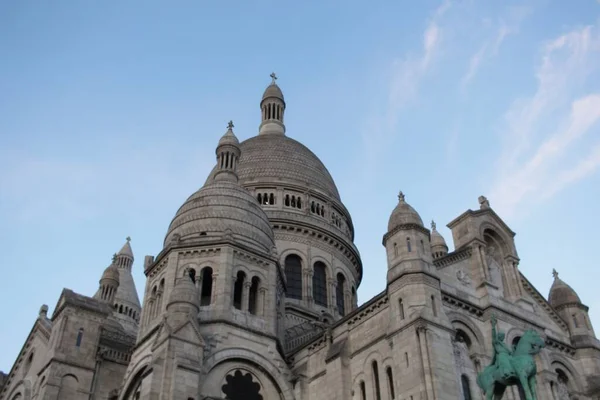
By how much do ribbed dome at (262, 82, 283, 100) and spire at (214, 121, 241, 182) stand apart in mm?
17377

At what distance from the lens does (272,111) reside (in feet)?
188

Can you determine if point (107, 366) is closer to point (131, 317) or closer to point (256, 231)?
point (256, 231)

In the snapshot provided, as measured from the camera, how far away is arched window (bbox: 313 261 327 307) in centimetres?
4350

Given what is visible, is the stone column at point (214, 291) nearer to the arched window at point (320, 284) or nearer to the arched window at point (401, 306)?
the arched window at point (401, 306)

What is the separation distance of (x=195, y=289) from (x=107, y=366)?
740 centimetres

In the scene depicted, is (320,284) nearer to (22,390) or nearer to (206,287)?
(206,287)

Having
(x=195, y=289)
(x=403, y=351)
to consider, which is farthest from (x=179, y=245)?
(x=403, y=351)

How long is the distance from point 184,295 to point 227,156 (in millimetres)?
12933

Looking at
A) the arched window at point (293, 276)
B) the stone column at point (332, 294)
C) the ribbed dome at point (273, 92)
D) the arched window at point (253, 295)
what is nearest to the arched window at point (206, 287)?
the arched window at point (253, 295)

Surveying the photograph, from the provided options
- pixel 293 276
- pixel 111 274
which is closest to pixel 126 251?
pixel 111 274

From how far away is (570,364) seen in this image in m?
32.7

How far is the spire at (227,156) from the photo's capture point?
39562 mm

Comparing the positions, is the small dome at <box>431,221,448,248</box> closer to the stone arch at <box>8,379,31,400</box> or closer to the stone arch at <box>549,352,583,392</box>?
the stone arch at <box>549,352,583,392</box>

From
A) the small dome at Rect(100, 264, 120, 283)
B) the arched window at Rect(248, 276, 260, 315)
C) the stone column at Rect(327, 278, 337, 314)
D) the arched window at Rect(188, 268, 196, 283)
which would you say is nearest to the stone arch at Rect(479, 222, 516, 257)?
the arched window at Rect(248, 276, 260, 315)
